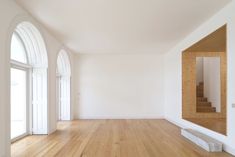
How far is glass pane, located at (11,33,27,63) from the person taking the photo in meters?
5.01

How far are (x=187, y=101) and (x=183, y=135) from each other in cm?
156

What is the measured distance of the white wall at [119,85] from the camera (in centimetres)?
923

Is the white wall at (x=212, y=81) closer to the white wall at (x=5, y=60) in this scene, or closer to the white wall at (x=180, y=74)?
the white wall at (x=180, y=74)

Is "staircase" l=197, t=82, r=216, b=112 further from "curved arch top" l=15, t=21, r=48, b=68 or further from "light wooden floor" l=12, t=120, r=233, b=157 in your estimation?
"curved arch top" l=15, t=21, r=48, b=68

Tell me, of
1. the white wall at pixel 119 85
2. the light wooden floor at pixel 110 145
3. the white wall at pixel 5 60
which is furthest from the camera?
the white wall at pixel 119 85

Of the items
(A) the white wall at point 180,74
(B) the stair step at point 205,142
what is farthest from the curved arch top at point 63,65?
(B) the stair step at point 205,142

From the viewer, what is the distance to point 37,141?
16.6 feet

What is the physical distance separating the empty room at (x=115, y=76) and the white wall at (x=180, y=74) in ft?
0.07

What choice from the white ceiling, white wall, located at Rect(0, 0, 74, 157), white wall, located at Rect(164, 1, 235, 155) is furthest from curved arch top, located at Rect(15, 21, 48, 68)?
white wall, located at Rect(164, 1, 235, 155)

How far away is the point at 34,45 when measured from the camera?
5535mm

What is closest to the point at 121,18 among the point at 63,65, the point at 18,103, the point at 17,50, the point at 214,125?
the point at 17,50

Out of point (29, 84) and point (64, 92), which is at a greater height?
point (29, 84)

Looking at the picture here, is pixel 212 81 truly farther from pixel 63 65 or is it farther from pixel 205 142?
pixel 63 65

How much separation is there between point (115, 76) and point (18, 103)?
4.77 metres
